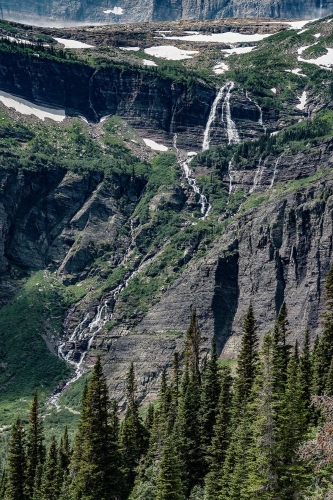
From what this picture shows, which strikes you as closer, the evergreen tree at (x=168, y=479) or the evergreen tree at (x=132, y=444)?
the evergreen tree at (x=168, y=479)

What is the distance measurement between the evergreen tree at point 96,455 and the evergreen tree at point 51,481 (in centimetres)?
1307

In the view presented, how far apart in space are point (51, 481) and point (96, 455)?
1700cm

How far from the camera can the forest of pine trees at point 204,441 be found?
70062 millimetres

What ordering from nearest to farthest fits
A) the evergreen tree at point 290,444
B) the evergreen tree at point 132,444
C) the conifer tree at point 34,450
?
the evergreen tree at point 290,444 → the evergreen tree at point 132,444 → the conifer tree at point 34,450

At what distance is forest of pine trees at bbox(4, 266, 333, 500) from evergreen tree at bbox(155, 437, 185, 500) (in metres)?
0.09

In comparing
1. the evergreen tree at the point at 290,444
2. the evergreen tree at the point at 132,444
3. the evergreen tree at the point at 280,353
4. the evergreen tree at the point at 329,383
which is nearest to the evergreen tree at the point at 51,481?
the evergreen tree at the point at 132,444

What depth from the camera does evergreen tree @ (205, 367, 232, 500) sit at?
99.3 metres

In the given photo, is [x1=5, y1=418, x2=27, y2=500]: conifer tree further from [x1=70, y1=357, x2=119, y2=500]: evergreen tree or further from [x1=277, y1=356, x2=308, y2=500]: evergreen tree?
[x1=277, y1=356, x2=308, y2=500]: evergreen tree

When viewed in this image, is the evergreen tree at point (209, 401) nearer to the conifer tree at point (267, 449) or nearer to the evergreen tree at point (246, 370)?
the evergreen tree at point (246, 370)

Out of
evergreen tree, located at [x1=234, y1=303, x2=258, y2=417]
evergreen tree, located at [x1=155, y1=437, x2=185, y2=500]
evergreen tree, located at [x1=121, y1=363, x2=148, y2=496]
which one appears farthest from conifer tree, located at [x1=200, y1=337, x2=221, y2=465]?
evergreen tree, located at [x1=155, y1=437, x2=185, y2=500]

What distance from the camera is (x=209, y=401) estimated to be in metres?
121

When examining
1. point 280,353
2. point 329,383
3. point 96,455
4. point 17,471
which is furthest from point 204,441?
point 17,471

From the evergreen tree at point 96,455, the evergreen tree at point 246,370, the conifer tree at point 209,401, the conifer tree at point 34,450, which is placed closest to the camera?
the evergreen tree at point 96,455

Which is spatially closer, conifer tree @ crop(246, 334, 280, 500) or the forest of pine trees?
conifer tree @ crop(246, 334, 280, 500)
